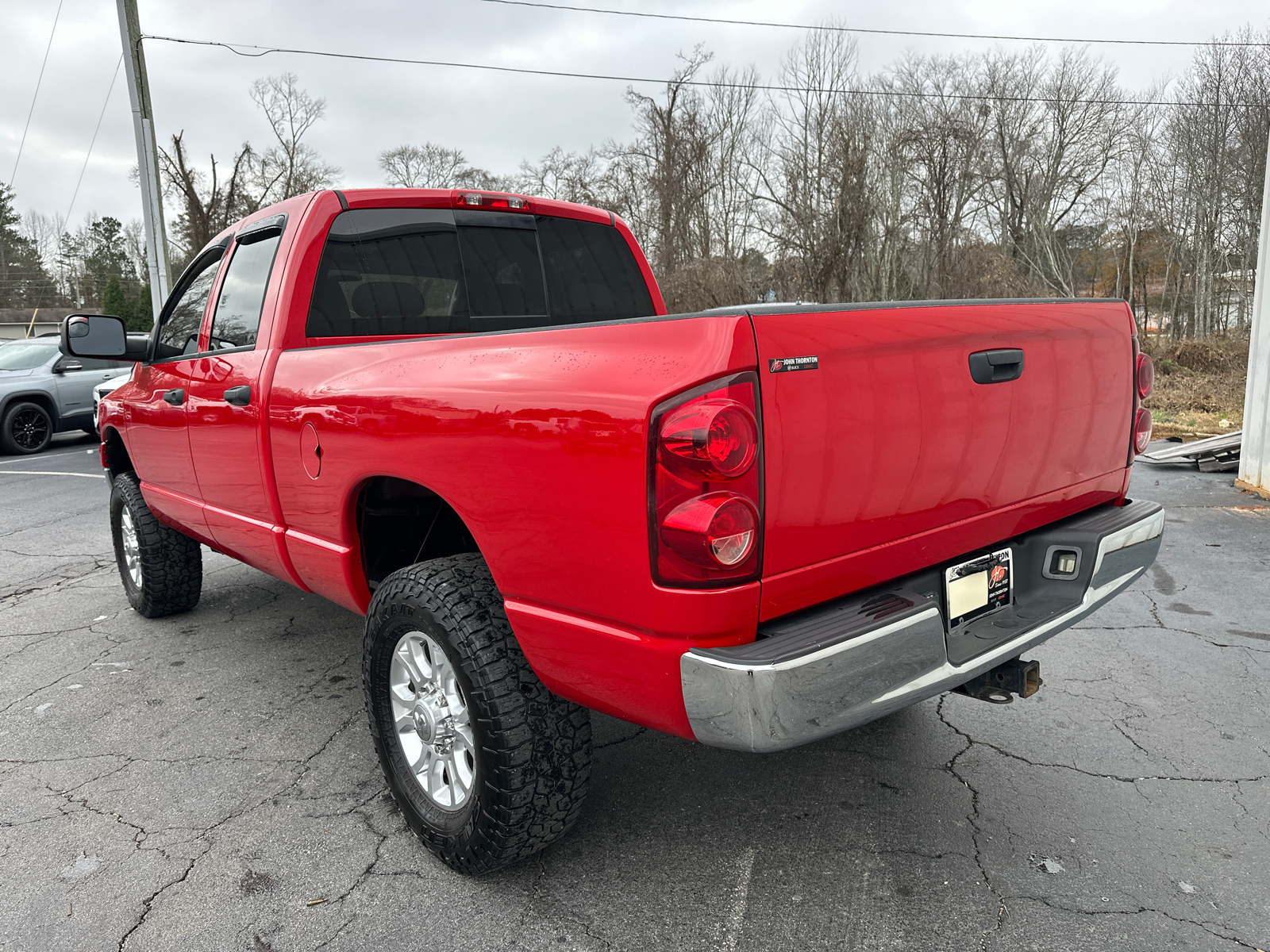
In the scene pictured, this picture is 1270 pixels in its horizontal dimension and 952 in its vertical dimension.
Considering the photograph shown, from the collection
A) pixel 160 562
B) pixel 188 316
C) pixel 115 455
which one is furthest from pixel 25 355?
pixel 188 316

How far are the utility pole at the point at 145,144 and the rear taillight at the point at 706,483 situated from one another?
15.5 meters

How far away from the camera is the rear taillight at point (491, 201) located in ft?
11.4

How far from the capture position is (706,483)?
1733 millimetres

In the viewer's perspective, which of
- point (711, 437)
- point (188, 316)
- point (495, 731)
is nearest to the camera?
point (711, 437)

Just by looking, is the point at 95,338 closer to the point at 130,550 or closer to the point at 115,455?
the point at 115,455

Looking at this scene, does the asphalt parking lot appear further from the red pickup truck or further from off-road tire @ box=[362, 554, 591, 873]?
the red pickup truck

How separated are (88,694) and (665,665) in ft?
10.5

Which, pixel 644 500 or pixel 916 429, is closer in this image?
pixel 644 500

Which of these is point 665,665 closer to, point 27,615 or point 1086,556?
point 1086,556

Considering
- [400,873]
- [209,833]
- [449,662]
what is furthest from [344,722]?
[449,662]

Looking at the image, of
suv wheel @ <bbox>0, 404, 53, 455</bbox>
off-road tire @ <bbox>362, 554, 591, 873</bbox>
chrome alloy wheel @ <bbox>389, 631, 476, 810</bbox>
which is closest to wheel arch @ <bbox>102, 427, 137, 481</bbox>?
chrome alloy wheel @ <bbox>389, 631, 476, 810</bbox>

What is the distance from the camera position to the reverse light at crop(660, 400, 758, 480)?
1.70 meters

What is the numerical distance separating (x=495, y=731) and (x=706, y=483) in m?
0.91

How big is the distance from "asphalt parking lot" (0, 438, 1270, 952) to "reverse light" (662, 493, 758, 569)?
105cm
